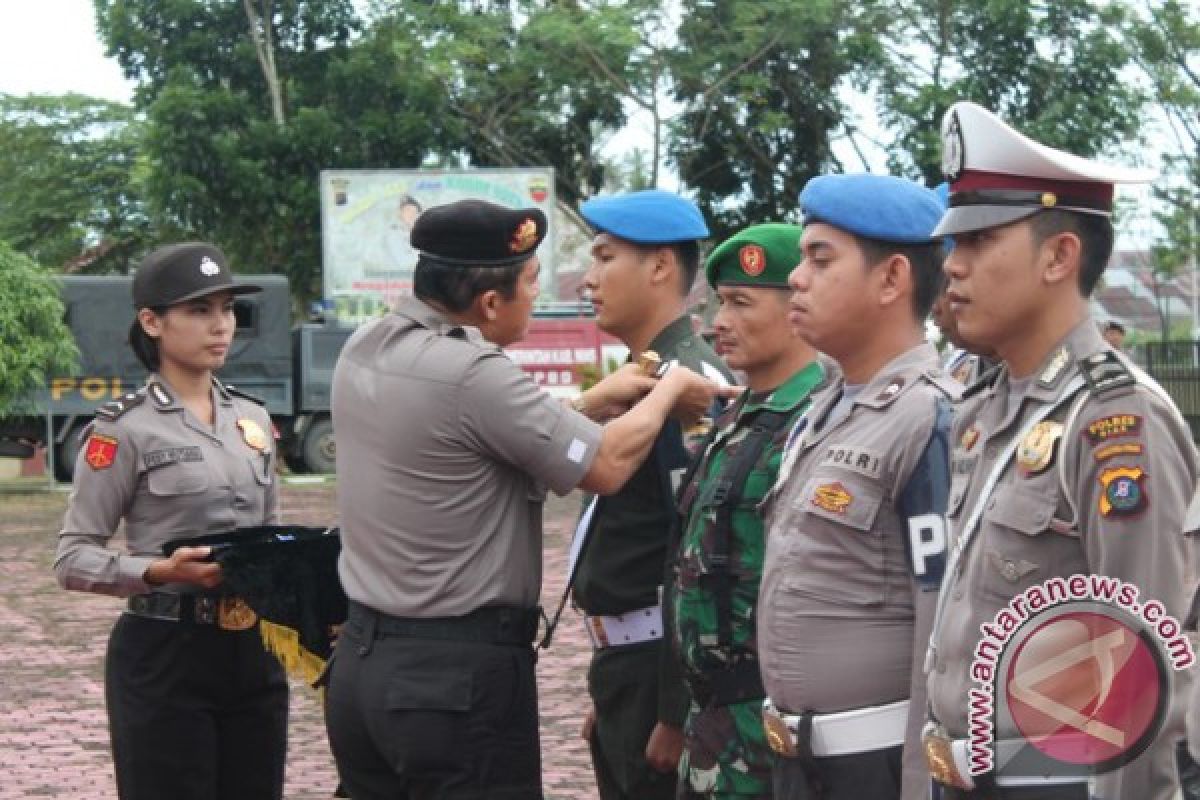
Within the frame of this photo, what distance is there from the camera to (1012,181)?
3287mm

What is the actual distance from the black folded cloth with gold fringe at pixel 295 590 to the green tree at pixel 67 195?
37.2 metres

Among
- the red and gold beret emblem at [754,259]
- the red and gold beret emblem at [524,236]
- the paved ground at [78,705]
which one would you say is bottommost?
the paved ground at [78,705]

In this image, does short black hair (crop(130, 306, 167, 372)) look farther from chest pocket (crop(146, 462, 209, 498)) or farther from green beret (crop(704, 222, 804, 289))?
green beret (crop(704, 222, 804, 289))

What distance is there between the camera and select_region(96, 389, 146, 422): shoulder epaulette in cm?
529

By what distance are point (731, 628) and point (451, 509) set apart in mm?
636

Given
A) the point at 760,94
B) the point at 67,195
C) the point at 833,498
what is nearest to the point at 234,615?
the point at 833,498

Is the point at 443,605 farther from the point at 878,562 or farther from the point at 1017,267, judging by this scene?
the point at 1017,267

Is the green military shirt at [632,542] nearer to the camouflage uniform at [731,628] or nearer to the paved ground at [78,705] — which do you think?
the camouflage uniform at [731,628]

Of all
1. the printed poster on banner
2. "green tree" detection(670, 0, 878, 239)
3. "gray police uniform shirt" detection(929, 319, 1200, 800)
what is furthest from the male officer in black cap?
"green tree" detection(670, 0, 878, 239)

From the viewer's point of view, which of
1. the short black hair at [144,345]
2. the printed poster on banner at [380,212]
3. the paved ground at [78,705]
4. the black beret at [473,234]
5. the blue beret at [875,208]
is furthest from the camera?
the printed poster on banner at [380,212]

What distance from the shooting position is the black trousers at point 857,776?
3.60 metres

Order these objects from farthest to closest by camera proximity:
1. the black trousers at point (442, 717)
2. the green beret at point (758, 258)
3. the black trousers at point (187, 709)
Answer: the black trousers at point (187, 709)
the green beret at point (758, 258)
the black trousers at point (442, 717)

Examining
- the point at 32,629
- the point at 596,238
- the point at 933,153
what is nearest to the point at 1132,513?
the point at 596,238

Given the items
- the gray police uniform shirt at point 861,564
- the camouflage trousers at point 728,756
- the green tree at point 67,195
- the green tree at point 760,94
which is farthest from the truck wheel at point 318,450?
the gray police uniform shirt at point 861,564
